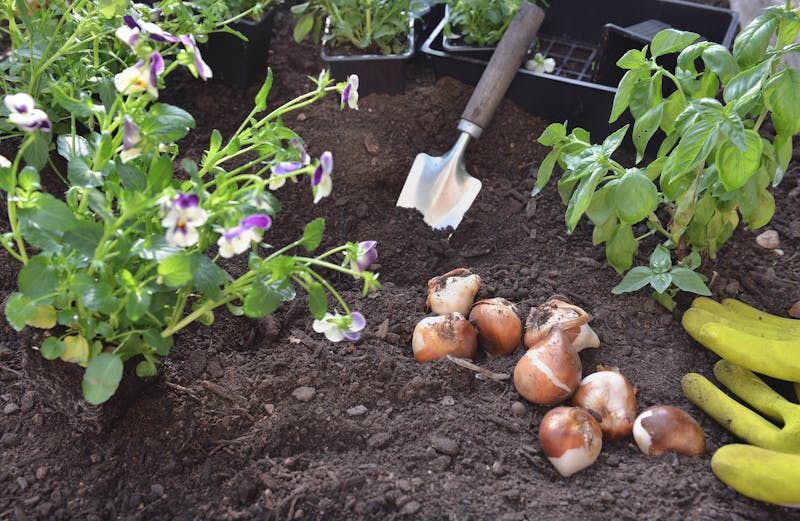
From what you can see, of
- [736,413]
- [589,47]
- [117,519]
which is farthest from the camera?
[589,47]

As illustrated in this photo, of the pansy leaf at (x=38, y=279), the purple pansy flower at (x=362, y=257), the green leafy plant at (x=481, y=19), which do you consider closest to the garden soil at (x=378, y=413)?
the pansy leaf at (x=38, y=279)

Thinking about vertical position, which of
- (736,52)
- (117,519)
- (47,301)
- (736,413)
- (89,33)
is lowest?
(117,519)

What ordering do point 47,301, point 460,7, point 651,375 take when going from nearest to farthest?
point 47,301, point 651,375, point 460,7

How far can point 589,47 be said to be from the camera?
2373mm

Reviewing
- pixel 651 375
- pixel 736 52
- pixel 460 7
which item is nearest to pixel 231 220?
pixel 651 375

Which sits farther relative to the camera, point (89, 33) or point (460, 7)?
point (460, 7)

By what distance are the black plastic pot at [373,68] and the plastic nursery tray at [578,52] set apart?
0.08 metres

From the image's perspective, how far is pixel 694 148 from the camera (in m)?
1.33

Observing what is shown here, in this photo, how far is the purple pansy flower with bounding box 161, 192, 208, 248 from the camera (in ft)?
3.11

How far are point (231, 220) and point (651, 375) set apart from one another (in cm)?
86

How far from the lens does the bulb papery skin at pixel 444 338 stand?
1.46 metres

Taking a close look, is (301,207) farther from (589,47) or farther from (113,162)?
(589,47)

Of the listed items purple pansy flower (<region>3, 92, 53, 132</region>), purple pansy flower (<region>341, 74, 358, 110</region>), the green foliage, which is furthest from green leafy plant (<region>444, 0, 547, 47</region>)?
purple pansy flower (<region>3, 92, 53, 132</region>)

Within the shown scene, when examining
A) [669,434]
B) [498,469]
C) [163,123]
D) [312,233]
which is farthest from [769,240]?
[163,123]
